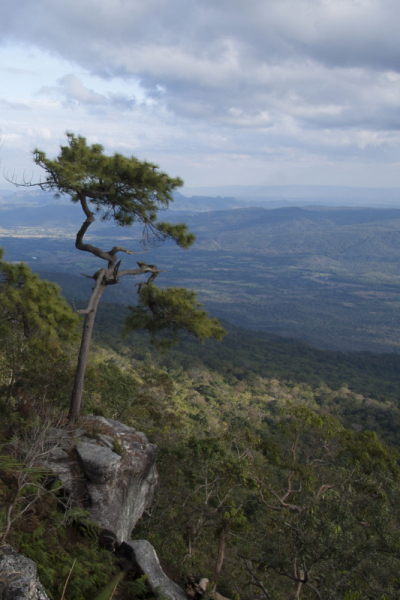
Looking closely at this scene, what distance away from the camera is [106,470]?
297 inches

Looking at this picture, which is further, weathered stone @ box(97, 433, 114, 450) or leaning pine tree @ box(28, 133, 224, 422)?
leaning pine tree @ box(28, 133, 224, 422)

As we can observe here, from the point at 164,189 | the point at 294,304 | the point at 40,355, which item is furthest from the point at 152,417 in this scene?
the point at 294,304

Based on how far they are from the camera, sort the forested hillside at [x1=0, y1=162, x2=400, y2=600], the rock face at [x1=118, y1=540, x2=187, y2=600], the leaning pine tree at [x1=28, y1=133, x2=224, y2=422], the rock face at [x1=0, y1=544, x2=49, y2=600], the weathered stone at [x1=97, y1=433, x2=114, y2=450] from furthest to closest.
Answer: the leaning pine tree at [x1=28, y1=133, x2=224, y2=422] < the weathered stone at [x1=97, y1=433, x2=114, y2=450] < the rock face at [x1=118, y1=540, x2=187, y2=600] < the forested hillside at [x1=0, y1=162, x2=400, y2=600] < the rock face at [x1=0, y1=544, x2=49, y2=600]

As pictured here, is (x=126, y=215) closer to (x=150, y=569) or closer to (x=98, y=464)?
(x=98, y=464)

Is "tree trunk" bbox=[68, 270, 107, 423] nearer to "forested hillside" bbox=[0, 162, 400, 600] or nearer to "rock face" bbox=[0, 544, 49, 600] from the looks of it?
"forested hillside" bbox=[0, 162, 400, 600]

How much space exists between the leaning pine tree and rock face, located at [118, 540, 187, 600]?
3.41m

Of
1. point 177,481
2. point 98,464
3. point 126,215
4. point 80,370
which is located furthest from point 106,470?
point 126,215

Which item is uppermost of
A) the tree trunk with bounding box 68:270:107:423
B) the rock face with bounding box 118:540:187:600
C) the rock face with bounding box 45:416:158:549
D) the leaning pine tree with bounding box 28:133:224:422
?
the leaning pine tree with bounding box 28:133:224:422

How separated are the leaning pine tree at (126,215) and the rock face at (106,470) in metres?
1.16

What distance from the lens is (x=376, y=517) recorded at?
6.32m

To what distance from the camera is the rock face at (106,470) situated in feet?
24.2

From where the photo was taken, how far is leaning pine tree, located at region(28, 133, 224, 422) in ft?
30.2

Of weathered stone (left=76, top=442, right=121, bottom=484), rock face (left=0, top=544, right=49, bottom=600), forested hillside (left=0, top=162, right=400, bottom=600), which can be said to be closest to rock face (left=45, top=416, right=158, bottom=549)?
weathered stone (left=76, top=442, right=121, bottom=484)

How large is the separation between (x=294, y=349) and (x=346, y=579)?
82.9 meters
